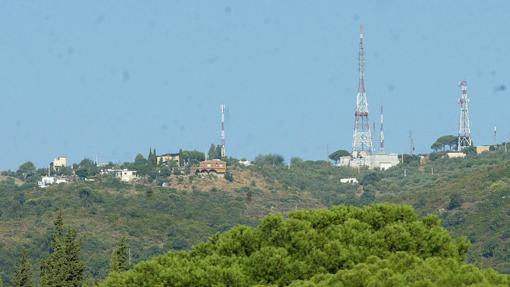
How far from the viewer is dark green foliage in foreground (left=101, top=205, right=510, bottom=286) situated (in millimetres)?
54281

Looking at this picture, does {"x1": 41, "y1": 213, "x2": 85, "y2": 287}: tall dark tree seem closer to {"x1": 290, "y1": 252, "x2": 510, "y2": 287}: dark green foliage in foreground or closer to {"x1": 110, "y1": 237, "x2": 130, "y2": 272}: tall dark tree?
{"x1": 110, "y1": 237, "x2": 130, "y2": 272}: tall dark tree

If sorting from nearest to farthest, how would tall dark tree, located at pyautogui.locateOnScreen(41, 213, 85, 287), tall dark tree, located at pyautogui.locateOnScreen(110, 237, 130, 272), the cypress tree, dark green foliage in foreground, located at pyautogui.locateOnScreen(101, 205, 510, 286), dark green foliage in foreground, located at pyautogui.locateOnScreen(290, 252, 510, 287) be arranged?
dark green foliage in foreground, located at pyautogui.locateOnScreen(290, 252, 510, 287)
dark green foliage in foreground, located at pyautogui.locateOnScreen(101, 205, 510, 286)
tall dark tree, located at pyautogui.locateOnScreen(41, 213, 85, 287)
the cypress tree
tall dark tree, located at pyautogui.locateOnScreen(110, 237, 130, 272)

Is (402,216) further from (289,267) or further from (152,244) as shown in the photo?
(152,244)

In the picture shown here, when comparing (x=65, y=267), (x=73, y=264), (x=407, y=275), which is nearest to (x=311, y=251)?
(x=407, y=275)

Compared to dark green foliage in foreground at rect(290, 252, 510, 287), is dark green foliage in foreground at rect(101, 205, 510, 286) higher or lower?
higher

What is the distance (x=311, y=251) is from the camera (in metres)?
56.1

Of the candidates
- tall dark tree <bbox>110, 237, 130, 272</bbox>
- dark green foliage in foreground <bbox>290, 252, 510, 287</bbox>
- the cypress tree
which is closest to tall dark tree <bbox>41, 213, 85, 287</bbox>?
the cypress tree

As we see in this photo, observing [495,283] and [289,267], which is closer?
[495,283]

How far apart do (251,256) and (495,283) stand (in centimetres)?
1067

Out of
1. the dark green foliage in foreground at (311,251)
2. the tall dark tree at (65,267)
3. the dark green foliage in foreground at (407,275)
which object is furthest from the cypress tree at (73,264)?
the dark green foliage in foreground at (407,275)

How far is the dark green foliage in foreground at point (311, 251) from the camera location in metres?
54.3

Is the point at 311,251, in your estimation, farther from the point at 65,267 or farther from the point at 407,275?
the point at 65,267

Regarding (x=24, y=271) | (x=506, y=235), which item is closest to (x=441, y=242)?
(x=24, y=271)

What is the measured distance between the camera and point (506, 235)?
15638 centimetres
